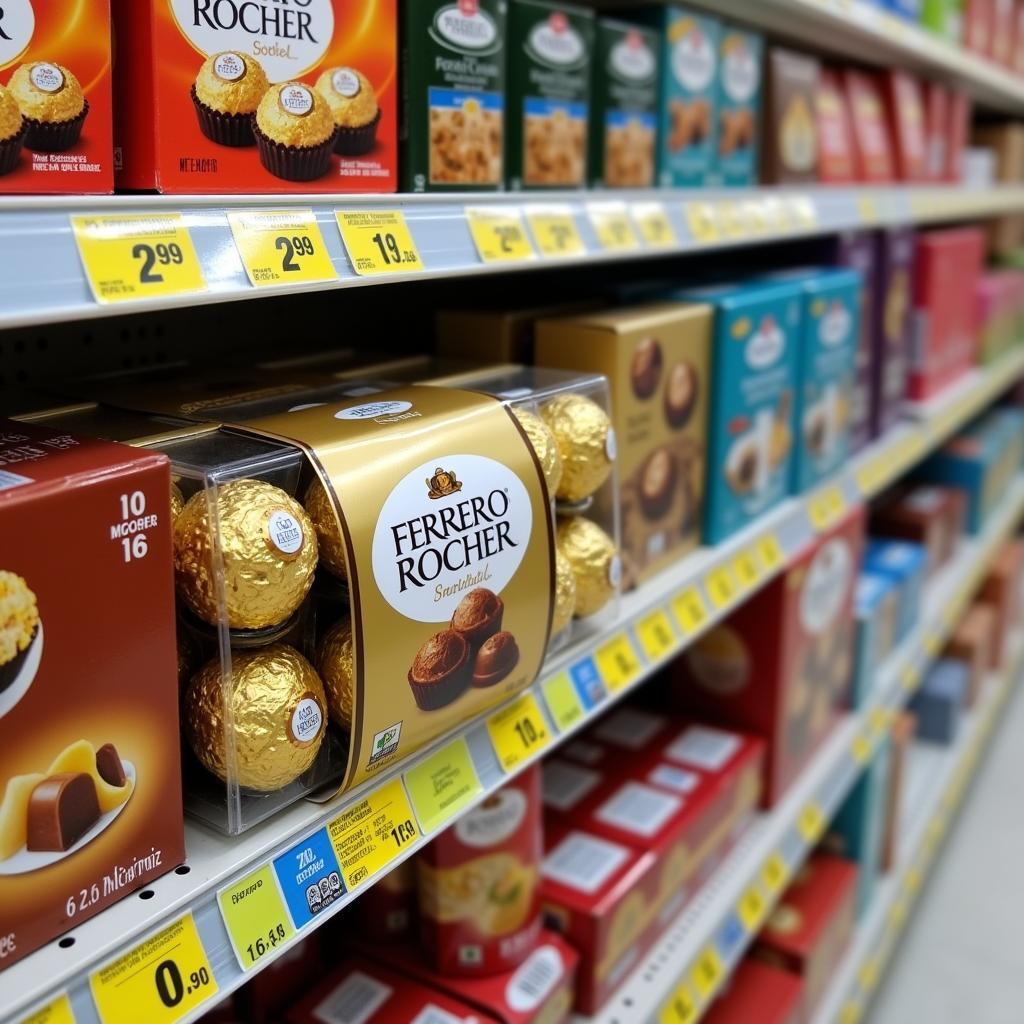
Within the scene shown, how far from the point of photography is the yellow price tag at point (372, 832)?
2.73 feet

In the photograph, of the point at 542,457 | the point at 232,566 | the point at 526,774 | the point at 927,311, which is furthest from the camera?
the point at 927,311

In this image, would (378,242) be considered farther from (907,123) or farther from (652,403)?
(907,123)

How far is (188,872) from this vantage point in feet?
2.47

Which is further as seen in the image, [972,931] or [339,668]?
[972,931]

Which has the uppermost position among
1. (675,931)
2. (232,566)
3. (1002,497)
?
(232,566)

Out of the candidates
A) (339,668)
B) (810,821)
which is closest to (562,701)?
(339,668)

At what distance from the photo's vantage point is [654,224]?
124 centimetres

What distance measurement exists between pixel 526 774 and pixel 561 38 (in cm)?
78

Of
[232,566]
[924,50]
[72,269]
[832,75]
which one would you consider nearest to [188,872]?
[232,566]

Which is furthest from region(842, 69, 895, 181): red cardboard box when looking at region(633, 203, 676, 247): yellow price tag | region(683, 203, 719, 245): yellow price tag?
region(633, 203, 676, 247): yellow price tag

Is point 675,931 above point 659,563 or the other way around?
the other way around

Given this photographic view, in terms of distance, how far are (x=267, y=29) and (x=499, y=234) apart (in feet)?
0.88

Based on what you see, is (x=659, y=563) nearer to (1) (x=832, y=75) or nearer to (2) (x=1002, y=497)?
(1) (x=832, y=75)

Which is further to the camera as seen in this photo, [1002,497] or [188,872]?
[1002,497]
